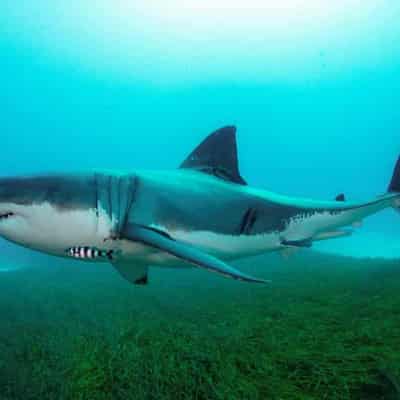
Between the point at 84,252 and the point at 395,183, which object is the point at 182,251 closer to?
the point at 84,252

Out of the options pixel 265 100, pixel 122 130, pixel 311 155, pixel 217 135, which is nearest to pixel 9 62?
pixel 122 130

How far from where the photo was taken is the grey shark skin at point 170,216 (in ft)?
10.8

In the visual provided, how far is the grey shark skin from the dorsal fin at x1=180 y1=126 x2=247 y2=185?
2cm

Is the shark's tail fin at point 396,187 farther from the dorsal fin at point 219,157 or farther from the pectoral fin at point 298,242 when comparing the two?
the dorsal fin at point 219,157

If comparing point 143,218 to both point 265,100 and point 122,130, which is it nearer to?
point 265,100

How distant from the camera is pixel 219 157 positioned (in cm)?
562

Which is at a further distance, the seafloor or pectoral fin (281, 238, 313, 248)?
pectoral fin (281, 238, 313, 248)

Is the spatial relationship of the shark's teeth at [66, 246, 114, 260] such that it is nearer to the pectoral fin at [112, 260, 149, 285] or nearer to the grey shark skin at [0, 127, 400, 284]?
the grey shark skin at [0, 127, 400, 284]

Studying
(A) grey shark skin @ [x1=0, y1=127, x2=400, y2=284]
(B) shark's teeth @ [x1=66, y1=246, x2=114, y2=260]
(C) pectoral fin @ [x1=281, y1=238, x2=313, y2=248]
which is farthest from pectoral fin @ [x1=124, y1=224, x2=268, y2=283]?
(C) pectoral fin @ [x1=281, y1=238, x2=313, y2=248]

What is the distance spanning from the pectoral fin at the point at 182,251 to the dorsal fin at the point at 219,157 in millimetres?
2029

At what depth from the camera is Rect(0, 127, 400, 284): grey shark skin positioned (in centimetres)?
330

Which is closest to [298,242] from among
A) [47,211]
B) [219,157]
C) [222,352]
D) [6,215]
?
[219,157]

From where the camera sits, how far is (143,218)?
12.5 ft

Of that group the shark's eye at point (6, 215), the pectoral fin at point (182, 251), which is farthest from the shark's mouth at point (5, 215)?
the pectoral fin at point (182, 251)
